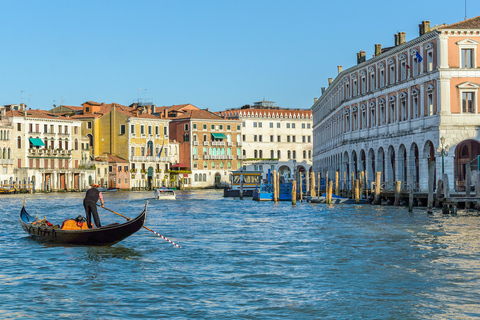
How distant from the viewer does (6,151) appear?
69.9 m

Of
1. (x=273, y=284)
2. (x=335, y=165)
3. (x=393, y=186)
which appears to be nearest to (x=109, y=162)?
(x=335, y=165)

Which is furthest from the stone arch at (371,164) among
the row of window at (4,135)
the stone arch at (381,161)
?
the row of window at (4,135)

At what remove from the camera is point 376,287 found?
12.1 meters

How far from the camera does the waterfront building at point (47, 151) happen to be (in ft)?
234

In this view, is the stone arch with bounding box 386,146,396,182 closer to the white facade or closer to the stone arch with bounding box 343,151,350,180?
the stone arch with bounding box 343,151,350,180

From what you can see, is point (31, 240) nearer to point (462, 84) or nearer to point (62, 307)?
point (62, 307)

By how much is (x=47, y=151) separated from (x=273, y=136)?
32712 millimetres

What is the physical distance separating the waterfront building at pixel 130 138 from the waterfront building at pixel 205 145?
9.70ft

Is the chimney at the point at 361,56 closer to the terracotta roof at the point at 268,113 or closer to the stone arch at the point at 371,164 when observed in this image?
the stone arch at the point at 371,164

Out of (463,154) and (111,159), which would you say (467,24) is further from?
(111,159)

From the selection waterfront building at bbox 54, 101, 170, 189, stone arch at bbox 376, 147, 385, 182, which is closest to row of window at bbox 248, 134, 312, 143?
waterfront building at bbox 54, 101, 170, 189

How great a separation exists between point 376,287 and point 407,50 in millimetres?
28922

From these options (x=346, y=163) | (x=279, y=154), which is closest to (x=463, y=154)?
(x=346, y=163)

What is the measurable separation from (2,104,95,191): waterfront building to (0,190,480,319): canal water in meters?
51.5
